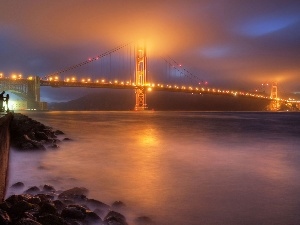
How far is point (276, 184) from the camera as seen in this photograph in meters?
5.74

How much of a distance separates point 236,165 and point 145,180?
2.66m

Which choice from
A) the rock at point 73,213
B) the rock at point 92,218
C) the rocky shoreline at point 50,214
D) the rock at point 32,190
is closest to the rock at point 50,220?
the rocky shoreline at point 50,214

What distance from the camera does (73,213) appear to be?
11.4 ft

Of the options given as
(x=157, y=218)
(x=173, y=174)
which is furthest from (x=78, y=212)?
(x=173, y=174)

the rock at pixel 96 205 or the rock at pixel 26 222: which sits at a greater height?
the rock at pixel 26 222

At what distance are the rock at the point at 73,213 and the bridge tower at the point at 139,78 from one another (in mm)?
57648

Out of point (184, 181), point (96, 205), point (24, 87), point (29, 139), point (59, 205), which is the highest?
point (24, 87)

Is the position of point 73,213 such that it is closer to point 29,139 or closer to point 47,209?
point 47,209

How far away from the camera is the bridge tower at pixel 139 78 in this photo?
209 feet

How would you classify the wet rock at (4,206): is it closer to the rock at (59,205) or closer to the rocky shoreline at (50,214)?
the rocky shoreline at (50,214)

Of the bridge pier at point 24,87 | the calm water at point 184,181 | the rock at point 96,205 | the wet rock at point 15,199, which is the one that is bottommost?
the calm water at point 184,181

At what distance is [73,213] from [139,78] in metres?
63.0

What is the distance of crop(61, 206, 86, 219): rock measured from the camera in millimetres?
3452

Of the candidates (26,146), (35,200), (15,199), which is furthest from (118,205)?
(26,146)
